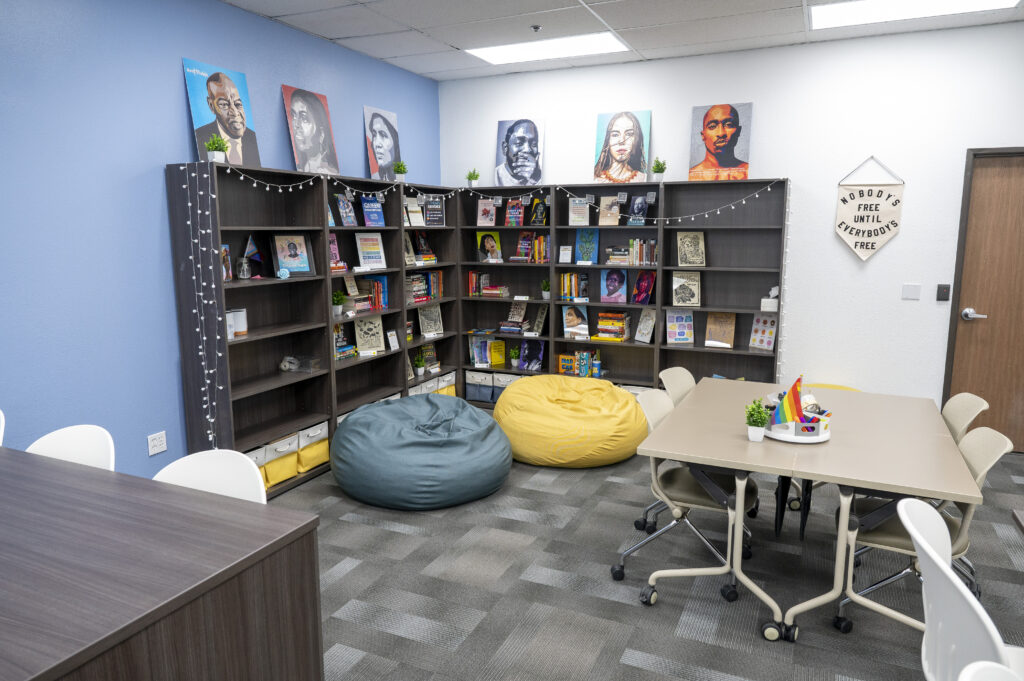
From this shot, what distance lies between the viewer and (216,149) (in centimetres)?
384

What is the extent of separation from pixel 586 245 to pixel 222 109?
3.03 m

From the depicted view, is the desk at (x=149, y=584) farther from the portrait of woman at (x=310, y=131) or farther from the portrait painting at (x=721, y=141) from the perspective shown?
the portrait painting at (x=721, y=141)

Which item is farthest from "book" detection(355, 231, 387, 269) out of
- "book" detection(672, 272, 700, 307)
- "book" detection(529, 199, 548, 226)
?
"book" detection(672, 272, 700, 307)

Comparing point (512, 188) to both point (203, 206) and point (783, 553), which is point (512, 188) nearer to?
point (203, 206)

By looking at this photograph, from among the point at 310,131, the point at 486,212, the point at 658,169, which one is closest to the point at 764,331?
the point at 658,169

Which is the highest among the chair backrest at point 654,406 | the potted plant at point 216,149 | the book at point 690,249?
the potted plant at point 216,149

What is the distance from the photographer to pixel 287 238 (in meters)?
4.50

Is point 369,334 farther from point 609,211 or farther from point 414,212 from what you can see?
point 609,211

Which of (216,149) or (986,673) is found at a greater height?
(216,149)

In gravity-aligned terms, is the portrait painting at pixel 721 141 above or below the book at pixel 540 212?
above

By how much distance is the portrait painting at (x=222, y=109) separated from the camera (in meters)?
4.00

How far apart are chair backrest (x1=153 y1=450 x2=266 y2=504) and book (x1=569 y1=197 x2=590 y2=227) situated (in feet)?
13.4

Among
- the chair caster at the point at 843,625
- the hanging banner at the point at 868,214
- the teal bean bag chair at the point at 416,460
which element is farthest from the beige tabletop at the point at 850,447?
the hanging banner at the point at 868,214

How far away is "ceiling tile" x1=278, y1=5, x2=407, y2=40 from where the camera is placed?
4379 mm
